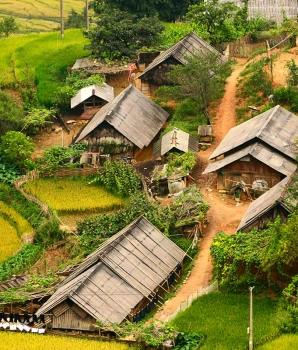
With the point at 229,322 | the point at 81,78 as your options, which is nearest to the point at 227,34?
the point at 81,78

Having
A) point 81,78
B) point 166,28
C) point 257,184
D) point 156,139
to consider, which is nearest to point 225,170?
point 257,184

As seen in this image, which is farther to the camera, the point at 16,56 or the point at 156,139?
the point at 16,56

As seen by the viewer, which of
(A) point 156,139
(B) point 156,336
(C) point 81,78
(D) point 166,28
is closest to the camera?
(B) point 156,336

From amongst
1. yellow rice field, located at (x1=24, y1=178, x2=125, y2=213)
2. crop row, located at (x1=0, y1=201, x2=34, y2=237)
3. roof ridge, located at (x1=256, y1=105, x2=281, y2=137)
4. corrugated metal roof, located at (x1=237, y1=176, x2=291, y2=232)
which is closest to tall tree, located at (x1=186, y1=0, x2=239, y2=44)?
roof ridge, located at (x1=256, y1=105, x2=281, y2=137)

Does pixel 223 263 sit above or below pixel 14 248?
above

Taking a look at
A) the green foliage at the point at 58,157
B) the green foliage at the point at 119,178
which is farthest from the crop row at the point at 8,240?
the green foliage at the point at 119,178

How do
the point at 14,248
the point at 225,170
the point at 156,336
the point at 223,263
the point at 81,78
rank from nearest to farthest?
the point at 156,336
the point at 223,263
the point at 14,248
the point at 225,170
the point at 81,78

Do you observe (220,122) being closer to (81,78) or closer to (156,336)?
(81,78)
